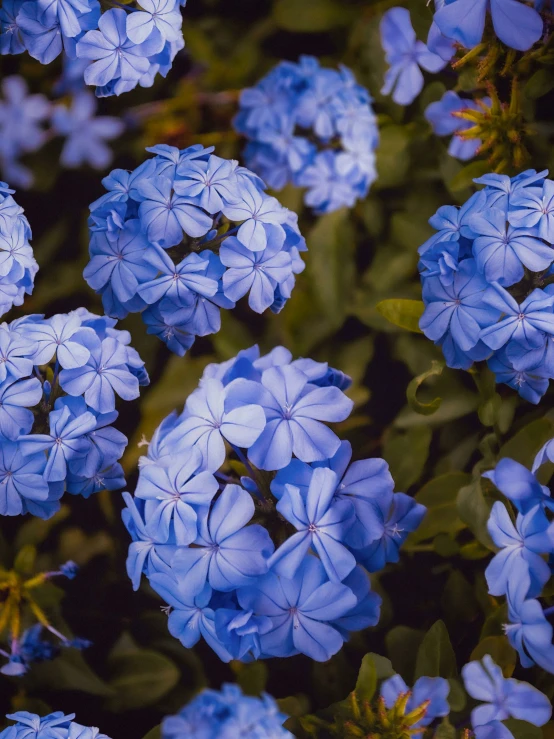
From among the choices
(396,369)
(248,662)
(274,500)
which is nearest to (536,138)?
(396,369)

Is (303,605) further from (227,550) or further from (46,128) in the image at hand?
(46,128)

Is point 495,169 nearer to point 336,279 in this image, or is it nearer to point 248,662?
point 336,279

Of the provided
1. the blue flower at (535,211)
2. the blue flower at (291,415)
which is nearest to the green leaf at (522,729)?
the blue flower at (291,415)

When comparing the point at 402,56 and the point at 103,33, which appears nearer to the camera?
the point at 103,33

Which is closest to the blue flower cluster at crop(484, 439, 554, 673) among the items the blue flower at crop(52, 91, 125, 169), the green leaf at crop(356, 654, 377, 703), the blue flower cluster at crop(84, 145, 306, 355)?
the green leaf at crop(356, 654, 377, 703)

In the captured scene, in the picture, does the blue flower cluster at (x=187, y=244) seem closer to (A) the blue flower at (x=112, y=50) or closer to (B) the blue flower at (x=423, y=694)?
(A) the blue flower at (x=112, y=50)

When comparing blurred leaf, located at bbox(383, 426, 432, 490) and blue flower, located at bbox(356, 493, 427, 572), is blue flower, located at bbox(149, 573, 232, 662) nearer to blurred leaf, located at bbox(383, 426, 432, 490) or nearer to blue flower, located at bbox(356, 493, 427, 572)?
blue flower, located at bbox(356, 493, 427, 572)

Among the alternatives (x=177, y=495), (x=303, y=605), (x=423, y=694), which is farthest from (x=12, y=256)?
(x=423, y=694)
